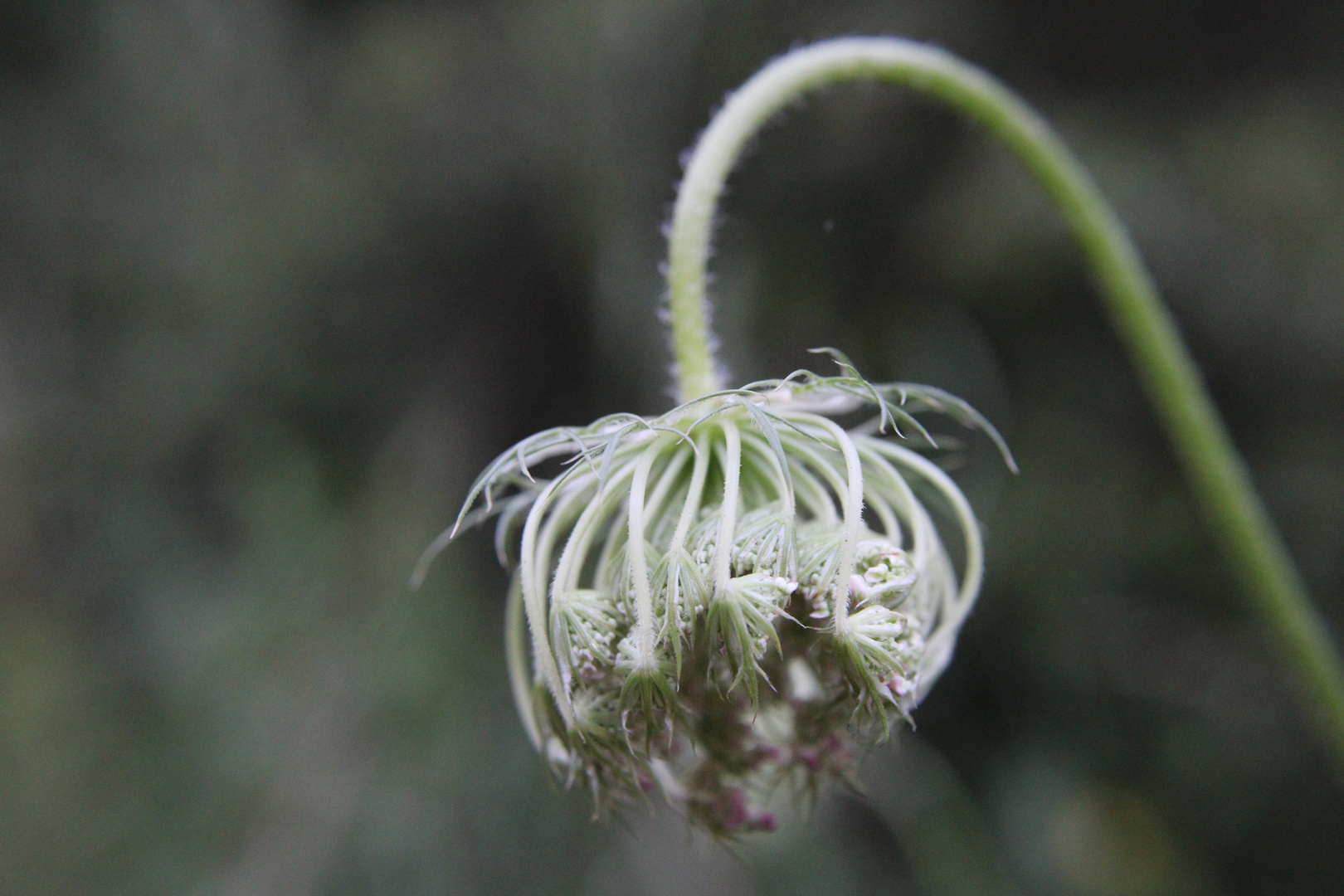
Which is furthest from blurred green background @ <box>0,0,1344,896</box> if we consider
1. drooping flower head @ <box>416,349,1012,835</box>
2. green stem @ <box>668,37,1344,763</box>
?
drooping flower head @ <box>416,349,1012,835</box>

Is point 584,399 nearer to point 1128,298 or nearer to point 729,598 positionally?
point 1128,298

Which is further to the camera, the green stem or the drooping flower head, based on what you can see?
the green stem

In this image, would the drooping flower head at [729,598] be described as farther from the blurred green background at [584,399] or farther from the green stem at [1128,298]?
the blurred green background at [584,399]

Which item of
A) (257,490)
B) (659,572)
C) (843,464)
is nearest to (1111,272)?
(843,464)

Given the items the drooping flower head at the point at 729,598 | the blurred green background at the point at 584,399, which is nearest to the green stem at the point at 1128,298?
the drooping flower head at the point at 729,598

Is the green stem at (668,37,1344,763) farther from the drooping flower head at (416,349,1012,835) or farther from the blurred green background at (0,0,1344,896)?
the blurred green background at (0,0,1344,896)

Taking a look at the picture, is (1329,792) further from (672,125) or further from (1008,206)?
(672,125)

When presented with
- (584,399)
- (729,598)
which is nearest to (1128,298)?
(729,598)
